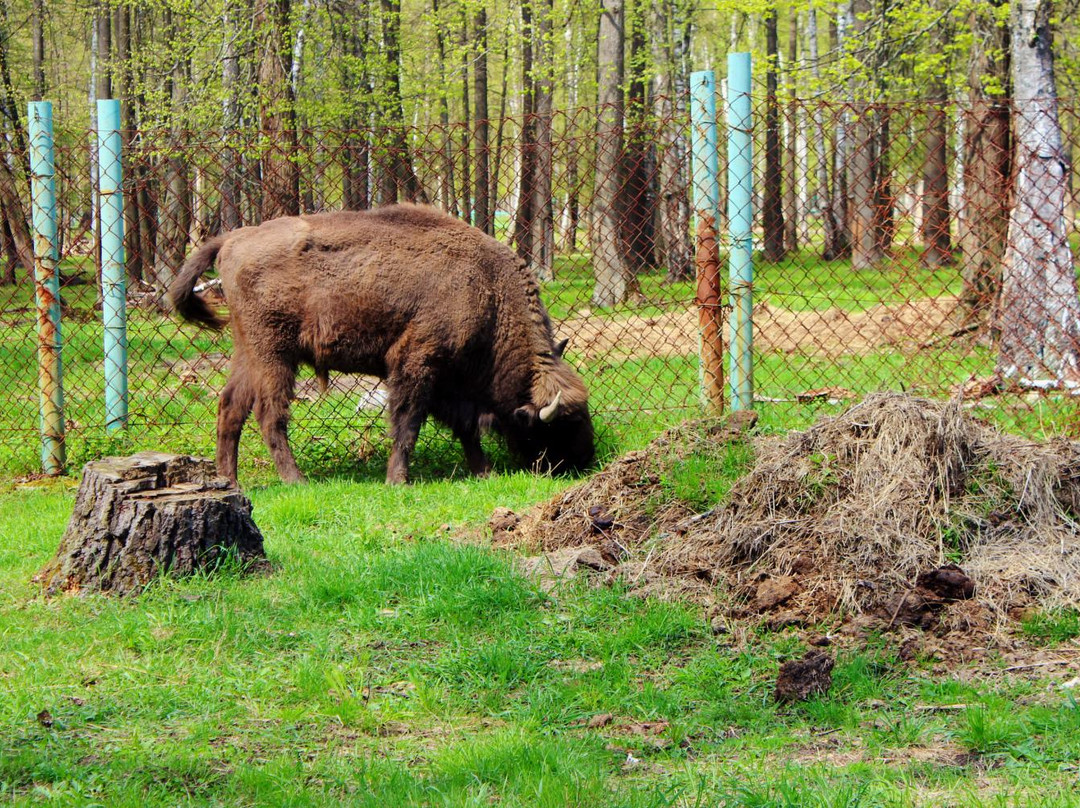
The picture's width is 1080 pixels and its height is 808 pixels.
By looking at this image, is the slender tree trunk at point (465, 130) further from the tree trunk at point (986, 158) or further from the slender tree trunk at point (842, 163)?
the tree trunk at point (986, 158)

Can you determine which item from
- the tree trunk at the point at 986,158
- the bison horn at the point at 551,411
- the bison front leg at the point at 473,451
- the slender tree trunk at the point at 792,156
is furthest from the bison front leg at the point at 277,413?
the tree trunk at the point at 986,158

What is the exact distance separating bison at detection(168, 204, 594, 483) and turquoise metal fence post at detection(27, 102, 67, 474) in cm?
85

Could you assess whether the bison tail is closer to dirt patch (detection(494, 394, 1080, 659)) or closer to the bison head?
the bison head

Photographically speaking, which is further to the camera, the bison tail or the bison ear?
the bison ear

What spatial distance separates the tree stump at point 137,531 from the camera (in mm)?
4809

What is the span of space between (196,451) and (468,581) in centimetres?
403

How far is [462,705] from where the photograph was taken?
3.74 m

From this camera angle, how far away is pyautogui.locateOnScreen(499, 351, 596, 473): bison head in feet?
25.0

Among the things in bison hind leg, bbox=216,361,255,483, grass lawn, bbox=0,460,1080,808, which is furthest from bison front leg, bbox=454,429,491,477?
grass lawn, bbox=0,460,1080,808

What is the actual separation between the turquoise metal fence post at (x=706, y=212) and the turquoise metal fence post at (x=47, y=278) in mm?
4288

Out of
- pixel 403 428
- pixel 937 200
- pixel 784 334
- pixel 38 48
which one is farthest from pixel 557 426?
pixel 38 48

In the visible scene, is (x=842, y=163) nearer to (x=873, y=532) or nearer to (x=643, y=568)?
(x=873, y=532)

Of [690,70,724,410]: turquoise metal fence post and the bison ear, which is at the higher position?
[690,70,724,410]: turquoise metal fence post

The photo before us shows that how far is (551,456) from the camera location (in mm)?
7746
